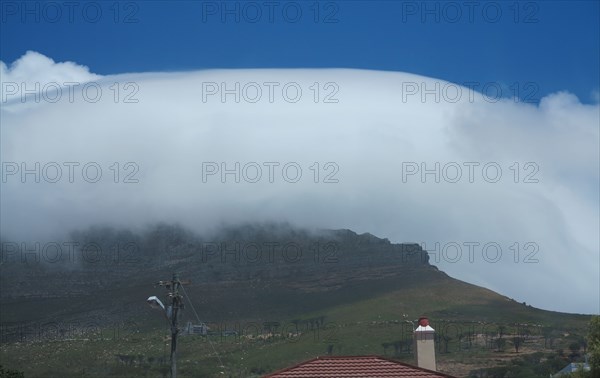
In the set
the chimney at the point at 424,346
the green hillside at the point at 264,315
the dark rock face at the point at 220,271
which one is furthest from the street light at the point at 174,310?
the dark rock face at the point at 220,271

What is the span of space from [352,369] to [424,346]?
339 cm

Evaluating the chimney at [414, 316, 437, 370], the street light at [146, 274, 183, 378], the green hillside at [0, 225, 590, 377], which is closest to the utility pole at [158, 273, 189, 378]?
the street light at [146, 274, 183, 378]

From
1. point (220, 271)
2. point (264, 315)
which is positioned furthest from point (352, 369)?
point (220, 271)

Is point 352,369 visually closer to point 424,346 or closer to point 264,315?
point 424,346

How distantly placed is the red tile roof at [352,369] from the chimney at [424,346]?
1.87 metres

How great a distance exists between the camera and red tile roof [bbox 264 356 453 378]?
2448 cm

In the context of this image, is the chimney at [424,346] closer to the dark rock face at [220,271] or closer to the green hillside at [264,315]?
the green hillside at [264,315]

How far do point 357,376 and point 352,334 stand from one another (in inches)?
3280

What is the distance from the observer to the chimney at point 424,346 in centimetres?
2717

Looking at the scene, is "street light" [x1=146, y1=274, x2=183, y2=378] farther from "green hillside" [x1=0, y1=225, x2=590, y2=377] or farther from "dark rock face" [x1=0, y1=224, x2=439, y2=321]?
"dark rock face" [x1=0, y1=224, x2=439, y2=321]

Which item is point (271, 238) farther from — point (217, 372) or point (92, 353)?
point (217, 372)

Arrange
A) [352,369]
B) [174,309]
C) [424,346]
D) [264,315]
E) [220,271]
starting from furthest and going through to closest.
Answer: [220,271] → [264,315] → [174,309] → [424,346] → [352,369]

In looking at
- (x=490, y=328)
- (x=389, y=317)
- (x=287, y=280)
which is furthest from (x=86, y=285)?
(x=490, y=328)

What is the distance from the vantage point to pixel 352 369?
81.6ft
